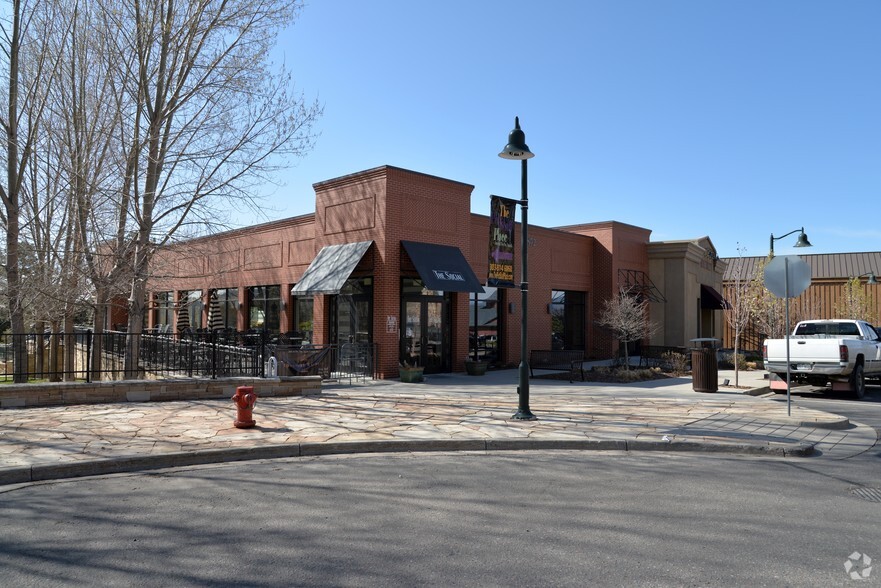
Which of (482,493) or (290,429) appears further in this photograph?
(290,429)

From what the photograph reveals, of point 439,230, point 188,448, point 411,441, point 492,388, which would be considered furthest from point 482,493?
point 439,230

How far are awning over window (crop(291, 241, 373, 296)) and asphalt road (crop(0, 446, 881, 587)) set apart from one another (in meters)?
10.5

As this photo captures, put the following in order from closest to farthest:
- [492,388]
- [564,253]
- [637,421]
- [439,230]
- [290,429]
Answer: [290,429] → [637,421] → [492,388] → [439,230] → [564,253]

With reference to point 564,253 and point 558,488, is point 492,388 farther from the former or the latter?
point 564,253

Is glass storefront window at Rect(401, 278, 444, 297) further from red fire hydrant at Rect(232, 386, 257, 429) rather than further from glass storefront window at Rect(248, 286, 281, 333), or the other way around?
red fire hydrant at Rect(232, 386, 257, 429)

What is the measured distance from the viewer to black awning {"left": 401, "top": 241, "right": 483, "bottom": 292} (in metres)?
17.8

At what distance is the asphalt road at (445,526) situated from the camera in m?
4.24

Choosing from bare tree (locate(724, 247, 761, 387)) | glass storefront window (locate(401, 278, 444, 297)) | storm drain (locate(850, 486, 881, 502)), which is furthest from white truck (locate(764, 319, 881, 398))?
glass storefront window (locate(401, 278, 444, 297))

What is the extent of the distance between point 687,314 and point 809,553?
85.5 feet

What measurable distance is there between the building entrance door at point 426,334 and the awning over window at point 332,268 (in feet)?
6.80

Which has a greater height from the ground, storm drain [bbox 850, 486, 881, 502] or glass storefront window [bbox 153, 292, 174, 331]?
glass storefront window [bbox 153, 292, 174, 331]

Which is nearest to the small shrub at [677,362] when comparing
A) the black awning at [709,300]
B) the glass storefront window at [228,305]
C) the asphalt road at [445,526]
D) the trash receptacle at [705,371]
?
the trash receptacle at [705,371]

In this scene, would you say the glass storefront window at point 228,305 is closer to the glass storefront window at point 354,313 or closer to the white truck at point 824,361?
the glass storefront window at point 354,313

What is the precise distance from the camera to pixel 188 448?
26.2 feet
